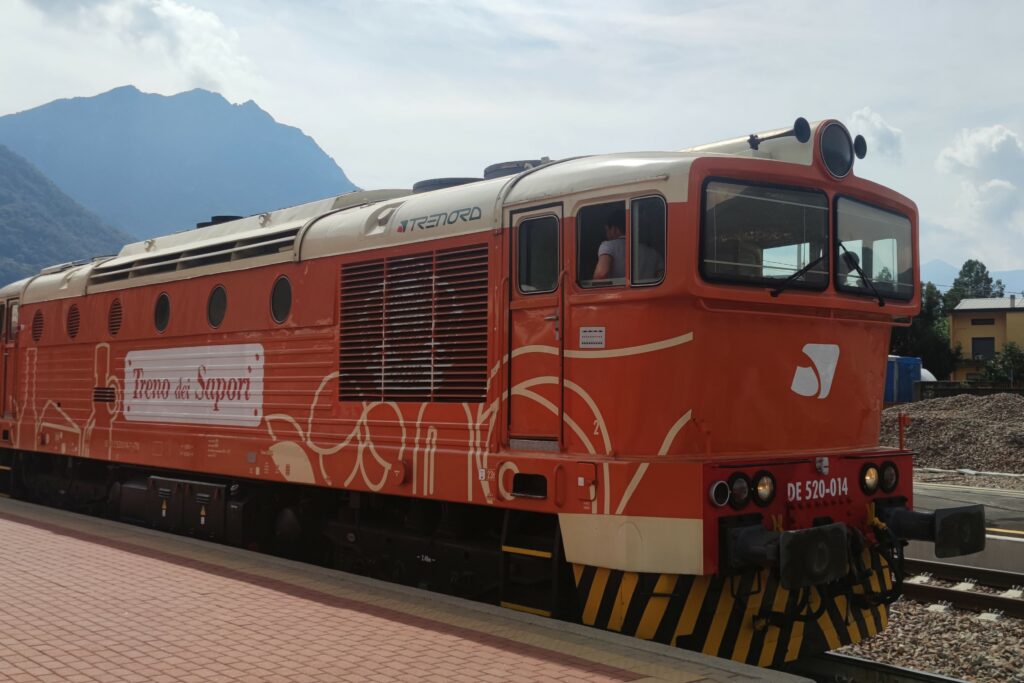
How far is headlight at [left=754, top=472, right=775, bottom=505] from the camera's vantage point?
6.17 metres

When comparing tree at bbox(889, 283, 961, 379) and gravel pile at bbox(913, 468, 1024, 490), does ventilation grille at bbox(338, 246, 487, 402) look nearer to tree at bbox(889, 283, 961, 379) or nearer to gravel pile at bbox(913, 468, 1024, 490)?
gravel pile at bbox(913, 468, 1024, 490)

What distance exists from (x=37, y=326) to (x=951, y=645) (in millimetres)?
12250

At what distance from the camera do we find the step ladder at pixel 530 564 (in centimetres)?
666

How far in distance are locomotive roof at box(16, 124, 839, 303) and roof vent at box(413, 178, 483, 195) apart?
222mm

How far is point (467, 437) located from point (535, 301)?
3.86 ft

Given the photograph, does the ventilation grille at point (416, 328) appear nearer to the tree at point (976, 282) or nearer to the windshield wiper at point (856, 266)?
the windshield wiper at point (856, 266)

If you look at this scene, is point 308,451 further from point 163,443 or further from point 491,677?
point 491,677

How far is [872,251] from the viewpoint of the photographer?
7.26 meters

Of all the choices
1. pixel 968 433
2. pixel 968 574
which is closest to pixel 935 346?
pixel 968 433

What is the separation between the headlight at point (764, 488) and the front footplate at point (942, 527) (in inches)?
49.2

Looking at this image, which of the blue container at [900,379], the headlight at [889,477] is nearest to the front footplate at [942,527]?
the headlight at [889,477]

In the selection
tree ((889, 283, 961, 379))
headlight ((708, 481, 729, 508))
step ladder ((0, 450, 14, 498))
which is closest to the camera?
headlight ((708, 481, 729, 508))

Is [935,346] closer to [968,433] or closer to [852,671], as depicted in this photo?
[968,433]

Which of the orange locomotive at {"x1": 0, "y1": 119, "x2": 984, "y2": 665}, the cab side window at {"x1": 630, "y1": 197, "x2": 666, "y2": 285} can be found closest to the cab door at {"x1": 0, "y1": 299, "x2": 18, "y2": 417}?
the orange locomotive at {"x1": 0, "y1": 119, "x2": 984, "y2": 665}
